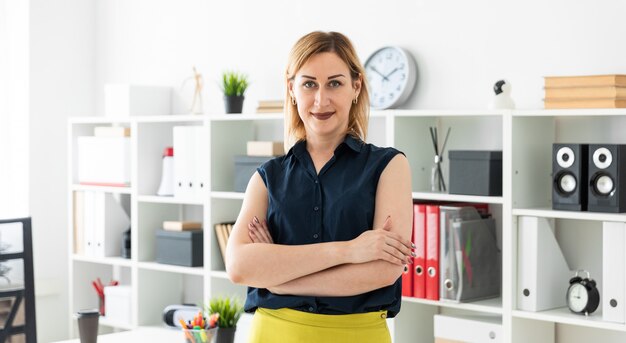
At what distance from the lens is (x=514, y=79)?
11.5ft

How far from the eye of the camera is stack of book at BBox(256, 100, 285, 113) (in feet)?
13.2

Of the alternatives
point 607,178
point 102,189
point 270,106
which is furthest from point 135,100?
point 607,178

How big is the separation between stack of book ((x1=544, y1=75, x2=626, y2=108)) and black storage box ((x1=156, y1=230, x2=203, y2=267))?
1893mm

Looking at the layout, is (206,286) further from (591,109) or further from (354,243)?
(354,243)

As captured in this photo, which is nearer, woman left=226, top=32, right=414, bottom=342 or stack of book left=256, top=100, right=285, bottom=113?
woman left=226, top=32, right=414, bottom=342

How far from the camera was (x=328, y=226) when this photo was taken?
78.7 inches

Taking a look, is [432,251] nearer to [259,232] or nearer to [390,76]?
[390,76]

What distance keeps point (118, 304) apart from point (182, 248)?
0.56 metres

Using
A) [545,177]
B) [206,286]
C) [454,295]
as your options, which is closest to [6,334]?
[206,286]

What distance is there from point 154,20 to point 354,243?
3236 millimetres

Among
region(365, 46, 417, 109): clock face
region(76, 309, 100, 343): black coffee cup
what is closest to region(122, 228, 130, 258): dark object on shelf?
region(365, 46, 417, 109): clock face

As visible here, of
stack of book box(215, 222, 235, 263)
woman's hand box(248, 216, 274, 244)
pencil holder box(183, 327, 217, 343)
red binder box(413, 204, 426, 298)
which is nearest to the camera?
woman's hand box(248, 216, 274, 244)

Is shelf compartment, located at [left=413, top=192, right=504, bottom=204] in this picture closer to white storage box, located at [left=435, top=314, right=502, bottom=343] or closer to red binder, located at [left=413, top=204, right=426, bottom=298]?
red binder, located at [left=413, top=204, right=426, bottom=298]

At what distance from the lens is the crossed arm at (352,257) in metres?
1.97
